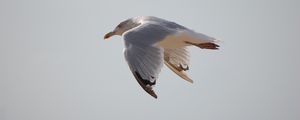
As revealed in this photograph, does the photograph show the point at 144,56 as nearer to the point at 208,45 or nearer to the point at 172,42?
the point at 172,42

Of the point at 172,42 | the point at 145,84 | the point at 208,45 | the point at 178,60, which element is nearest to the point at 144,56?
the point at 145,84

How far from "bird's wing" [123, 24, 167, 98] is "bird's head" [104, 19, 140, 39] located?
4.88 feet

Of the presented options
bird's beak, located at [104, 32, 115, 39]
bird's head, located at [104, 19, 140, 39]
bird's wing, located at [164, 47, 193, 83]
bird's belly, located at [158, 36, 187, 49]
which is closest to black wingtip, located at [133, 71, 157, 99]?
bird's belly, located at [158, 36, 187, 49]

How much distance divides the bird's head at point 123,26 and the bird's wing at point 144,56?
149 centimetres

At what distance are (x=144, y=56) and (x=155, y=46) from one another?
176 mm

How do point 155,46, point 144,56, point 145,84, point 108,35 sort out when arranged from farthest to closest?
point 108,35
point 155,46
point 144,56
point 145,84

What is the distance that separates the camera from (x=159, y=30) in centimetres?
542

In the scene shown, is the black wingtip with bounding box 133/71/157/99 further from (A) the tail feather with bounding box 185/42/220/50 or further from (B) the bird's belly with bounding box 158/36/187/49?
(A) the tail feather with bounding box 185/42/220/50

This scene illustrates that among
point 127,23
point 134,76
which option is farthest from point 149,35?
point 127,23

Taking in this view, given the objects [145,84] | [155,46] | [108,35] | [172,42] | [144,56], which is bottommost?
[145,84]

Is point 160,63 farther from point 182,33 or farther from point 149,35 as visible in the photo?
point 182,33

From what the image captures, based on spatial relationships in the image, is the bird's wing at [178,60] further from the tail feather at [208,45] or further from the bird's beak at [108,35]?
the bird's beak at [108,35]

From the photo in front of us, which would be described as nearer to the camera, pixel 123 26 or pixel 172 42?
pixel 172 42

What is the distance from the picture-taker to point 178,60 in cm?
652
